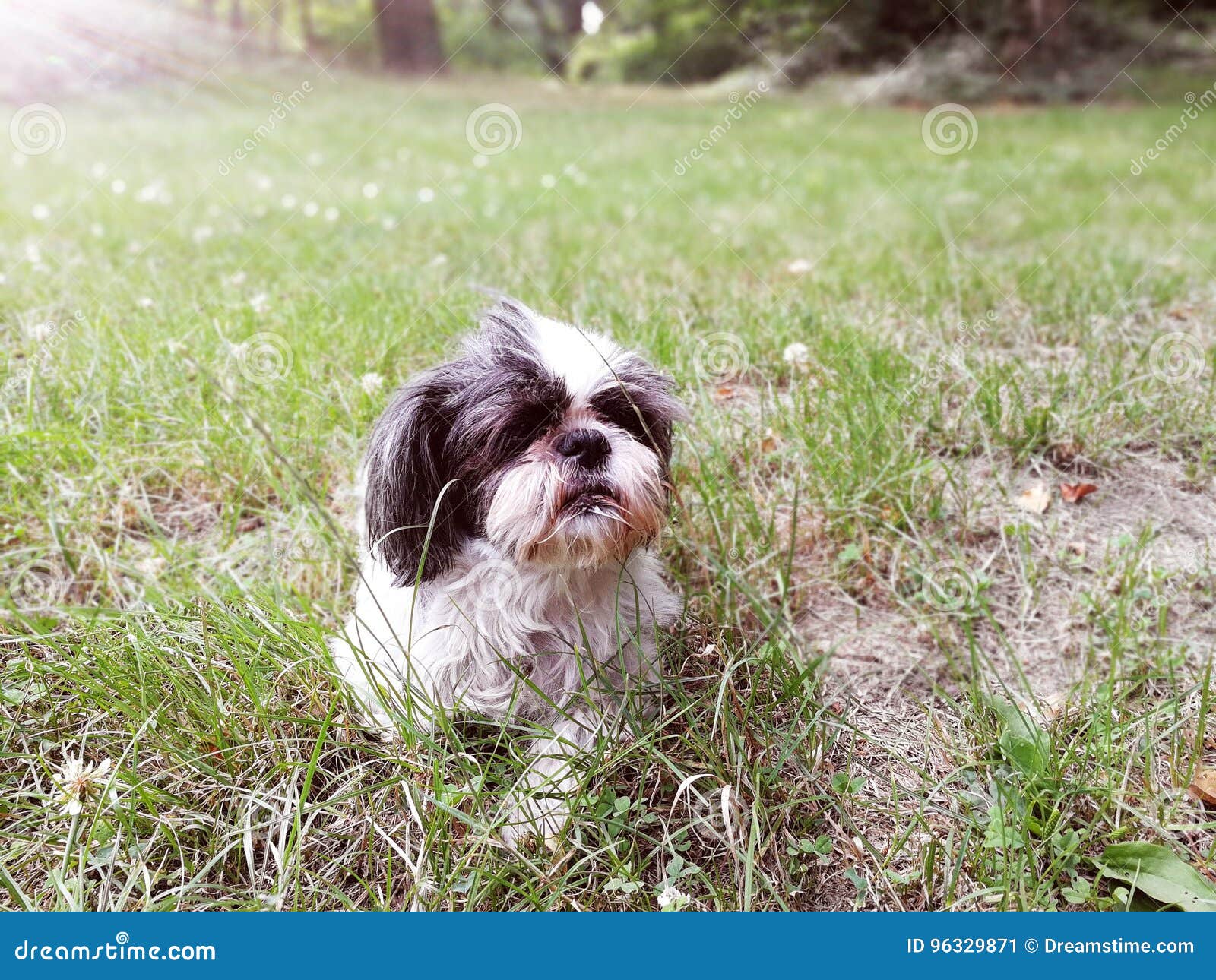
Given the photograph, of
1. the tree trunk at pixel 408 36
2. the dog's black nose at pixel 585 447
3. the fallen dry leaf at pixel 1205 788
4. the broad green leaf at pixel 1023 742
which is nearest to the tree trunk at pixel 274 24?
the tree trunk at pixel 408 36

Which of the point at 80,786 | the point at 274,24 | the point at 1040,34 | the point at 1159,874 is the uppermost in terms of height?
the point at 274,24

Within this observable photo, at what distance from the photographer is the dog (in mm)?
2094

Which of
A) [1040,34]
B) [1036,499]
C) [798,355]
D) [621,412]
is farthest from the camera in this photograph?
[1040,34]

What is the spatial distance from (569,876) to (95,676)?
1304 millimetres

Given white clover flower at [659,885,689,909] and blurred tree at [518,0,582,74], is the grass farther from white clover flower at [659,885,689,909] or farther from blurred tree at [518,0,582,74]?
blurred tree at [518,0,582,74]

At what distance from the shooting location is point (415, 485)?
2.21 metres

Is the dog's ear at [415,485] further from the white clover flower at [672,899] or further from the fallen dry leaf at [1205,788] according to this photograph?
the fallen dry leaf at [1205,788]

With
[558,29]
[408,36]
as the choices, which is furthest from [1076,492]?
[558,29]

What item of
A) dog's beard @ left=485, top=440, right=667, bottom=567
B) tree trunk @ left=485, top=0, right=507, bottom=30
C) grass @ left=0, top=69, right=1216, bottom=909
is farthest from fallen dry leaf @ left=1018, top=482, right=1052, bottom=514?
tree trunk @ left=485, top=0, right=507, bottom=30

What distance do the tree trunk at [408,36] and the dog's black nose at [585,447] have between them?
19.3 metres

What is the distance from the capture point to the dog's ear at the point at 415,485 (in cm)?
219

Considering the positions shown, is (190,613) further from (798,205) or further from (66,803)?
(798,205)

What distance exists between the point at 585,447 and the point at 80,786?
1409mm

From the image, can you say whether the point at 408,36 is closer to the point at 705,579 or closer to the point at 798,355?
the point at 798,355
